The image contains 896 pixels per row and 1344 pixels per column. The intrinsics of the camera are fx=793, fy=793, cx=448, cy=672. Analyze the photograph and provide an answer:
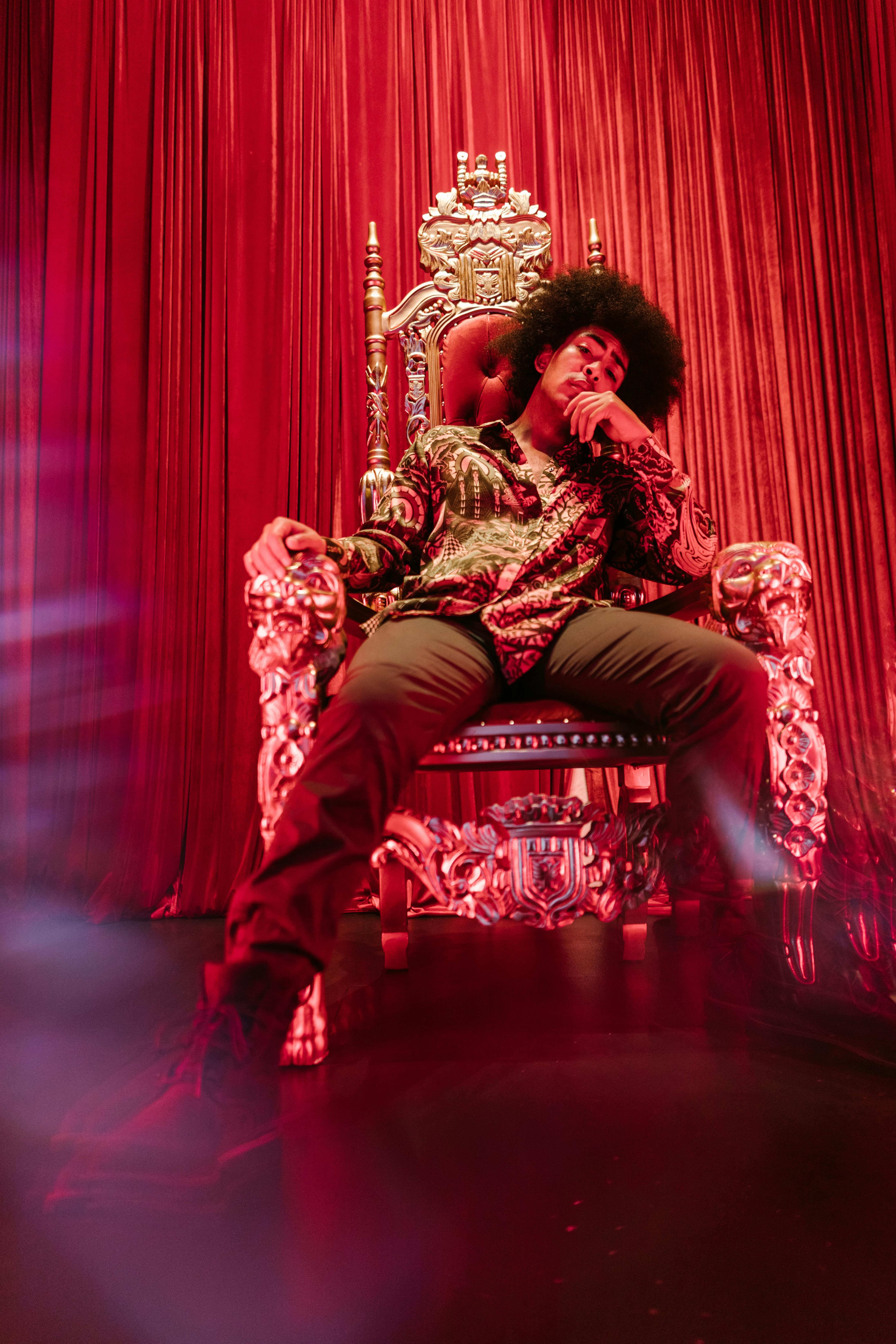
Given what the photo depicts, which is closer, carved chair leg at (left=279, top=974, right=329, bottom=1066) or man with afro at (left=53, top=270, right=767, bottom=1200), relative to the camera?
man with afro at (left=53, top=270, right=767, bottom=1200)

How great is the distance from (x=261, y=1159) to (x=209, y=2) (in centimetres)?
315

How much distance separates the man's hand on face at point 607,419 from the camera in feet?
4.11

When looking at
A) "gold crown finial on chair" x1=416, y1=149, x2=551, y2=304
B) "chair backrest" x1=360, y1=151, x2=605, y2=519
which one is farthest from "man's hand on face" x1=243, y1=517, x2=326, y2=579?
"gold crown finial on chair" x1=416, y1=149, x2=551, y2=304

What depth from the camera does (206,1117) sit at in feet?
2.41

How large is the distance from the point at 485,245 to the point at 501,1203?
1.89 meters

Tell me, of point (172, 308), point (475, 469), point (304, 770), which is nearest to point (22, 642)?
point (172, 308)

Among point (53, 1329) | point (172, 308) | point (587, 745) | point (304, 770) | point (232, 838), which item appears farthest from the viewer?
point (172, 308)

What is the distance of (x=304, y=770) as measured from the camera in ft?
3.04

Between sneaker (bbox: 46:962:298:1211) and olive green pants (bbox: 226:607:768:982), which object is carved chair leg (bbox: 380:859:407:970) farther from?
sneaker (bbox: 46:962:298:1211)

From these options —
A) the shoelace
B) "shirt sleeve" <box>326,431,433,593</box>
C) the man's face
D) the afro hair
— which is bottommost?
the shoelace

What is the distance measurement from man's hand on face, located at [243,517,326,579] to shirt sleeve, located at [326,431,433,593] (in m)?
0.08

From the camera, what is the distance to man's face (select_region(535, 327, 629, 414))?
1.45 metres

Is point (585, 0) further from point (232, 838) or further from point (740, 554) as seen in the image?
point (232, 838)

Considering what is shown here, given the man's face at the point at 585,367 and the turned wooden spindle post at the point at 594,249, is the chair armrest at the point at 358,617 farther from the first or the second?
the turned wooden spindle post at the point at 594,249
